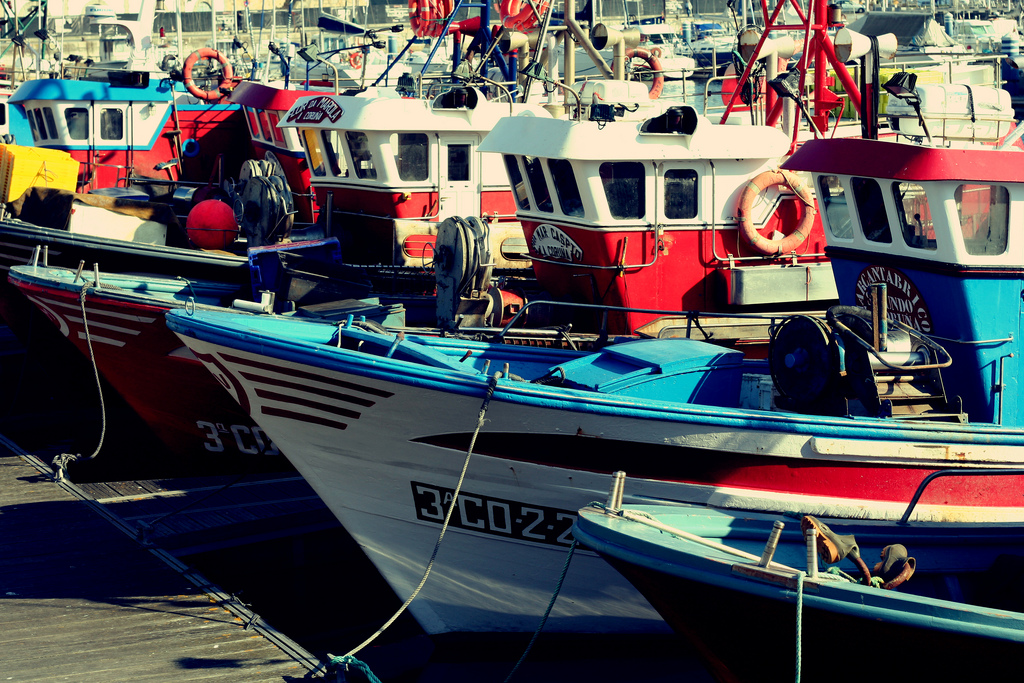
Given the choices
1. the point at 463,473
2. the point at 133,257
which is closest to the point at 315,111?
the point at 133,257

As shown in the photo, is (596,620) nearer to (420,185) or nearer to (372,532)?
(372,532)

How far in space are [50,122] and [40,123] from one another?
25 centimetres

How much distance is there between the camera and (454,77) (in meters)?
12.5

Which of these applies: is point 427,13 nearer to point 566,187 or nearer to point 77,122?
point 77,122

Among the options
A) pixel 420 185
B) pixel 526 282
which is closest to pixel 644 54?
pixel 420 185

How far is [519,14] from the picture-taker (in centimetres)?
1530

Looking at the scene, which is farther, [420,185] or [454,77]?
[454,77]

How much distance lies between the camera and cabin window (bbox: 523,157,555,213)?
916 centimetres

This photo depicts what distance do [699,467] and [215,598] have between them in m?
3.58

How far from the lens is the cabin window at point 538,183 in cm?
916

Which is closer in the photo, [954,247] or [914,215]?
[954,247]

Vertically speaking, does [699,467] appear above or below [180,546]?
above

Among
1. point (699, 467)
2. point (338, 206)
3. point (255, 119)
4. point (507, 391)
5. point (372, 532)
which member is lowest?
point (372, 532)

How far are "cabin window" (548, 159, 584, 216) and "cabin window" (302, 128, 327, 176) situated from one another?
165 inches
